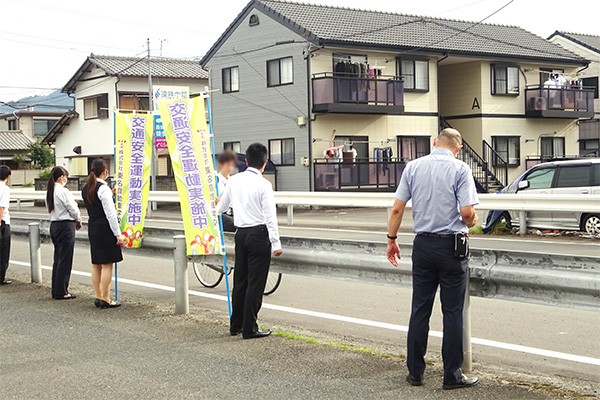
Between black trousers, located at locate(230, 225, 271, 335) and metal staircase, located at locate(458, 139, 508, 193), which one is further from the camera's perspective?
metal staircase, located at locate(458, 139, 508, 193)

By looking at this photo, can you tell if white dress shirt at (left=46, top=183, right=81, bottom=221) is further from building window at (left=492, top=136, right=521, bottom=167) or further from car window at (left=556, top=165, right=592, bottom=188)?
building window at (left=492, top=136, right=521, bottom=167)

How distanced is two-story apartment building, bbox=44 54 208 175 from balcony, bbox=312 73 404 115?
12272 mm

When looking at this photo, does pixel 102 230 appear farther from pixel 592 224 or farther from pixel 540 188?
pixel 540 188

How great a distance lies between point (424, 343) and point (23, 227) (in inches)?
297

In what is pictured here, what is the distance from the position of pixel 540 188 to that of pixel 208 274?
9.78m

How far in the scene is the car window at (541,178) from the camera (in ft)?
55.5

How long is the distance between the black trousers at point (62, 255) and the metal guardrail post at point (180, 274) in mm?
1827

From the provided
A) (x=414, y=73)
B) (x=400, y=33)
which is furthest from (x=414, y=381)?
(x=400, y=33)

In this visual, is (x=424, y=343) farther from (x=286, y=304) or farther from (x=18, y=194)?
(x=18, y=194)

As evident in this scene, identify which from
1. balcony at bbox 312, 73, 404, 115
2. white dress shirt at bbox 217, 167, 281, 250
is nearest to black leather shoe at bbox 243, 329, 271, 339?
white dress shirt at bbox 217, 167, 281, 250

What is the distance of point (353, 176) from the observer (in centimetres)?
3005

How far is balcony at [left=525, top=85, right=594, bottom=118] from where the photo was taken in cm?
3581

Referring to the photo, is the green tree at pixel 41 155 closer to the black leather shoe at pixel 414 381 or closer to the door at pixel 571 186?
the door at pixel 571 186

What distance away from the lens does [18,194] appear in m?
32.4
